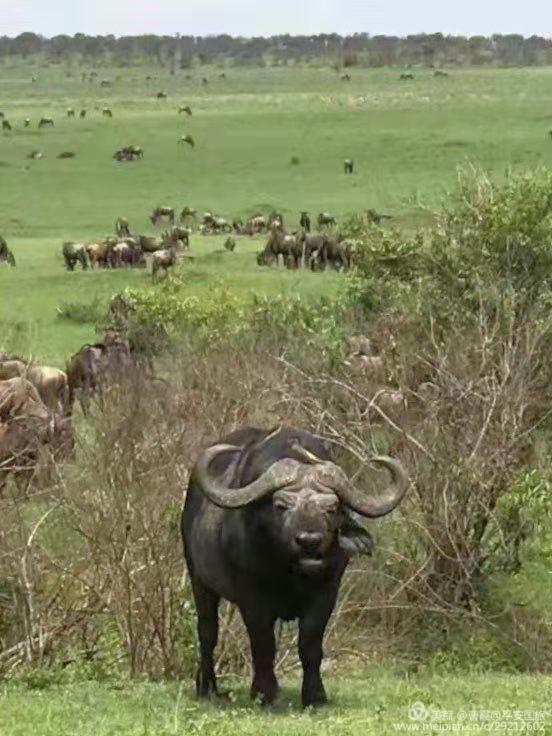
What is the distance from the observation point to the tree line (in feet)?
442

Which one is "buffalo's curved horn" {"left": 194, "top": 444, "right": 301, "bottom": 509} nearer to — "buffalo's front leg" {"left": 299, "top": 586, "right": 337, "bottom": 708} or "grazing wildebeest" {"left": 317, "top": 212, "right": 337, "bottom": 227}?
"buffalo's front leg" {"left": 299, "top": 586, "right": 337, "bottom": 708}

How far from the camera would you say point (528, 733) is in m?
8.12

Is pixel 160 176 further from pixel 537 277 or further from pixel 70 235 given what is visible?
pixel 537 277

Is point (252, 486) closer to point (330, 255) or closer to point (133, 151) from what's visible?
point (330, 255)

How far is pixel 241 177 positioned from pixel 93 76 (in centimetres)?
6398

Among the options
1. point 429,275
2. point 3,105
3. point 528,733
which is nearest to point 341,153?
point 3,105

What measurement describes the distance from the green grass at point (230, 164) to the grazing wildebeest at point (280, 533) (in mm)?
15503

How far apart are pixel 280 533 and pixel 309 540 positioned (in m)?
0.21

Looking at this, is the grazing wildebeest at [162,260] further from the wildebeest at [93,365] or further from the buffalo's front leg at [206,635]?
the buffalo's front leg at [206,635]

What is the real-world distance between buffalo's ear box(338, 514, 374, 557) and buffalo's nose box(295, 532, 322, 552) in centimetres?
27

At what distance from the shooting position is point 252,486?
8586 millimetres

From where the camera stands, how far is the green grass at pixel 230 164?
Answer: 35.7 m

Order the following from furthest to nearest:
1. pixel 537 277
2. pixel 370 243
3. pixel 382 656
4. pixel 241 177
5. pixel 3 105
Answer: pixel 3 105
pixel 241 177
pixel 370 243
pixel 537 277
pixel 382 656

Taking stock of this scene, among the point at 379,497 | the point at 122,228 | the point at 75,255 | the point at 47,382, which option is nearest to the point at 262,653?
the point at 379,497
